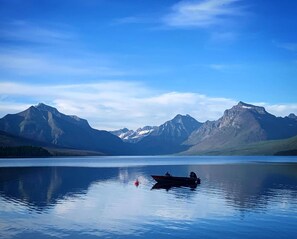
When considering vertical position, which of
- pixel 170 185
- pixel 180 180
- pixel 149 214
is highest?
pixel 180 180

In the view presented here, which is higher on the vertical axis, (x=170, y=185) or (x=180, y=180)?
(x=180, y=180)

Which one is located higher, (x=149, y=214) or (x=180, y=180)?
(x=180, y=180)

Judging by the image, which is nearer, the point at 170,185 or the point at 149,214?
the point at 149,214

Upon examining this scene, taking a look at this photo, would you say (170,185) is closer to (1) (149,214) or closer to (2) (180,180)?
(2) (180,180)

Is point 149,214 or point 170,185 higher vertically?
point 170,185

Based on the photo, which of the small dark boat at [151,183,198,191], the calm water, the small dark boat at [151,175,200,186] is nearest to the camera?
the calm water

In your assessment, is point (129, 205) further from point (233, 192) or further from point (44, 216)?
point (233, 192)

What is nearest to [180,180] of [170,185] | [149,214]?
[170,185]

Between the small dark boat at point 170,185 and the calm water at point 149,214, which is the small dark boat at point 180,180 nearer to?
the small dark boat at point 170,185

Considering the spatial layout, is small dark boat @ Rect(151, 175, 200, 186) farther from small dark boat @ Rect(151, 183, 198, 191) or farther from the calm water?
the calm water

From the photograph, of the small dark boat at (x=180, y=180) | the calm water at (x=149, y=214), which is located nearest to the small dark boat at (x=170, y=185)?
the small dark boat at (x=180, y=180)

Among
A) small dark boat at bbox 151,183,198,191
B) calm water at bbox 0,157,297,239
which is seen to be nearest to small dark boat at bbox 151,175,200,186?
small dark boat at bbox 151,183,198,191

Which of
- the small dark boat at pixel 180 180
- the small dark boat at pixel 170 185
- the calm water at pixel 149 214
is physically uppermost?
the small dark boat at pixel 180 180

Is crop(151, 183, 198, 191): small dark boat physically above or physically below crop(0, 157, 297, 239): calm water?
above
